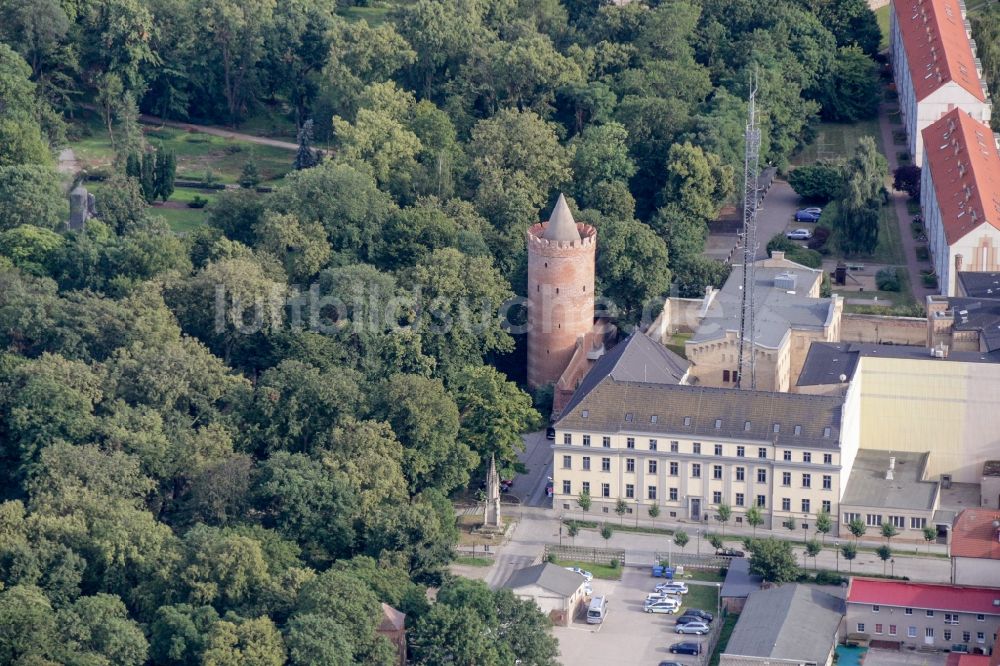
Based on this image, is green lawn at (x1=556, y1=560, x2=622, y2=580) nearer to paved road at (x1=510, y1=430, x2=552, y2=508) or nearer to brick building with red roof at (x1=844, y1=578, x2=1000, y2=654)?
paved road at (x1=510, y1=430, x2=552, y2=508)

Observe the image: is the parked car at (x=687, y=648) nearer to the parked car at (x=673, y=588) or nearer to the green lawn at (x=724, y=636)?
the green lawn at (x=724, y=636)

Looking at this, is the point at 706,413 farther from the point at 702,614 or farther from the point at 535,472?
the point at 535,472

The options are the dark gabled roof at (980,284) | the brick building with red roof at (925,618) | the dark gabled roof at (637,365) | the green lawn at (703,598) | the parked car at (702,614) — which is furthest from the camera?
the dark gabled roof at (980,284)

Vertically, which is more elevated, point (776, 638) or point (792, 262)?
point (792, 262)

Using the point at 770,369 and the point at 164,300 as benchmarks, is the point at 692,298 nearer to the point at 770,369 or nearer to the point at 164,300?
the point at 770,369

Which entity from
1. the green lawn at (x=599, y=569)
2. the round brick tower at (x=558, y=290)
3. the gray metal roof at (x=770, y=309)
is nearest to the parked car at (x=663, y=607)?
the green lawn at (x=599, y=569)

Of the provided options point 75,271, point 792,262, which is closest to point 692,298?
point 792,262
